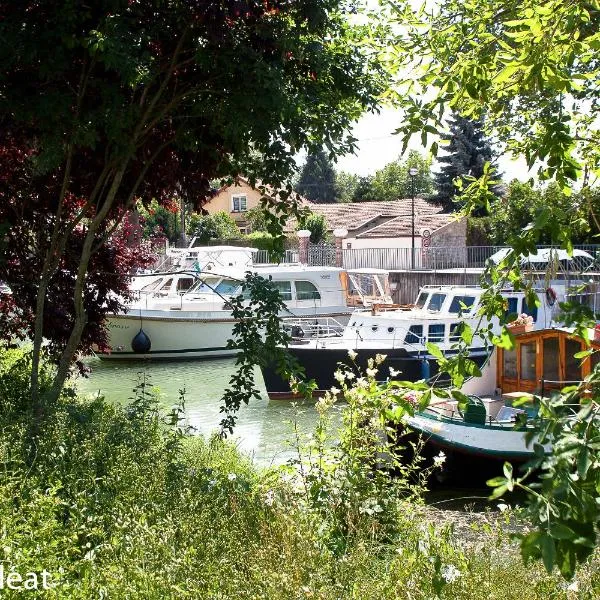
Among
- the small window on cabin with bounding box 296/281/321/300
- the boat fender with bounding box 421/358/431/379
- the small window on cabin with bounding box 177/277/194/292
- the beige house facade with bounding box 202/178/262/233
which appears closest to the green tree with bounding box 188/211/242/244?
the beige house facade with bounding box 202/178/262/233

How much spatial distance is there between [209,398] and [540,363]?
863 centimetres

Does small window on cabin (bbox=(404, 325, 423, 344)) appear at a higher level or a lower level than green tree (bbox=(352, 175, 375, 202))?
lower

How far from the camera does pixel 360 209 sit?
6100cm

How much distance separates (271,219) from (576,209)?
3980mm

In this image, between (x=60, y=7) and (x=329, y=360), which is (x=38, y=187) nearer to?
(x=60, y=7)

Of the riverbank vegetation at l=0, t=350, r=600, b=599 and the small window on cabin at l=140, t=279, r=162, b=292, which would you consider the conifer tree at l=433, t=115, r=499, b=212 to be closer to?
the small window on cabin at l=140, t=279, r=162, b=292

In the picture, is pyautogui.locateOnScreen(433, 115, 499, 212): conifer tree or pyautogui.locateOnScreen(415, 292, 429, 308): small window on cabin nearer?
pyautogui.locateOnScreen(415, 292, 429, 308): small window on cabin

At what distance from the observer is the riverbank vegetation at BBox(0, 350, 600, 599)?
3.96 meters

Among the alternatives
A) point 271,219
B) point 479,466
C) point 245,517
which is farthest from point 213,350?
point 245,517

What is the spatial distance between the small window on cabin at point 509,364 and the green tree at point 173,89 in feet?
22.1

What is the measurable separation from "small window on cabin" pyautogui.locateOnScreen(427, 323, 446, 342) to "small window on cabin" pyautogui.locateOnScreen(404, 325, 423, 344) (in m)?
0.22

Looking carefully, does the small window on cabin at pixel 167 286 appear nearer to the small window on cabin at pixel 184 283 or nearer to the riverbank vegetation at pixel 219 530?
the small window on cabin at pixel 184 283

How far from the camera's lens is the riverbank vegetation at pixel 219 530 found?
3.96 m

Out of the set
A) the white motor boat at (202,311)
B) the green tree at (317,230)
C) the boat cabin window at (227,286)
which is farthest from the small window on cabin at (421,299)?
the green tree at (317,230)
